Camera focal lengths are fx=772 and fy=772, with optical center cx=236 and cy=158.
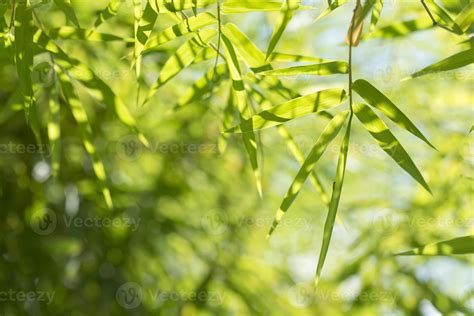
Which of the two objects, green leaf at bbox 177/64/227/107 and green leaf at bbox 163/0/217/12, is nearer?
green leaf at bbox 163/0/217/12

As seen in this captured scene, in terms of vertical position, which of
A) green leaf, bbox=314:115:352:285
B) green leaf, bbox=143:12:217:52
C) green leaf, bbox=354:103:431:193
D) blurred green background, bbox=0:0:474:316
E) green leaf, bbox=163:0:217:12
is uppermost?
green leaf, bbox=163:0:217:12

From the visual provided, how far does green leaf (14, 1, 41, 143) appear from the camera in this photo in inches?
23.2

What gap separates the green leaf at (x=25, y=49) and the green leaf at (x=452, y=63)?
0.29m

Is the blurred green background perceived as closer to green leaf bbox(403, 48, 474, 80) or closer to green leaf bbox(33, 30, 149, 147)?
green leaf bbox(33, 30, 149, 147)

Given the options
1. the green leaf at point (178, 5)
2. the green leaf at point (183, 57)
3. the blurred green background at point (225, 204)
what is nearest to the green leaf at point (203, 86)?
the green leaf at point (183, 57)

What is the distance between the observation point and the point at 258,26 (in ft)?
4.46

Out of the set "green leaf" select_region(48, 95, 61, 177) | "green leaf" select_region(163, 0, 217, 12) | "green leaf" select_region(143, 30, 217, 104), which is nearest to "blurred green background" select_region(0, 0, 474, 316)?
"green leaf" select_region(48, 95, 61, 177)

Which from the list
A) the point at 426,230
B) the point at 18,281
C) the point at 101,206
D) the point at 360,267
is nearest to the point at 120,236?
the point at 101,206

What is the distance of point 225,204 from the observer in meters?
1.39

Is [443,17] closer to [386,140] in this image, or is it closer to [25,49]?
[386,140]

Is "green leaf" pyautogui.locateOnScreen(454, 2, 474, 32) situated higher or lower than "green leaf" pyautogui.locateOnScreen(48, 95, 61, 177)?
higher

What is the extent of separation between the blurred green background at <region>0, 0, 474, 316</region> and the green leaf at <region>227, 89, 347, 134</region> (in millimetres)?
560

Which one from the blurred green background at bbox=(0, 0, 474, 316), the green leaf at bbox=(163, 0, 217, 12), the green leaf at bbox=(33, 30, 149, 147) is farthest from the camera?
the blurred green background at bbox=(0, 0, 474, 316)

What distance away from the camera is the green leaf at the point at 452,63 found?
0.57 metres
